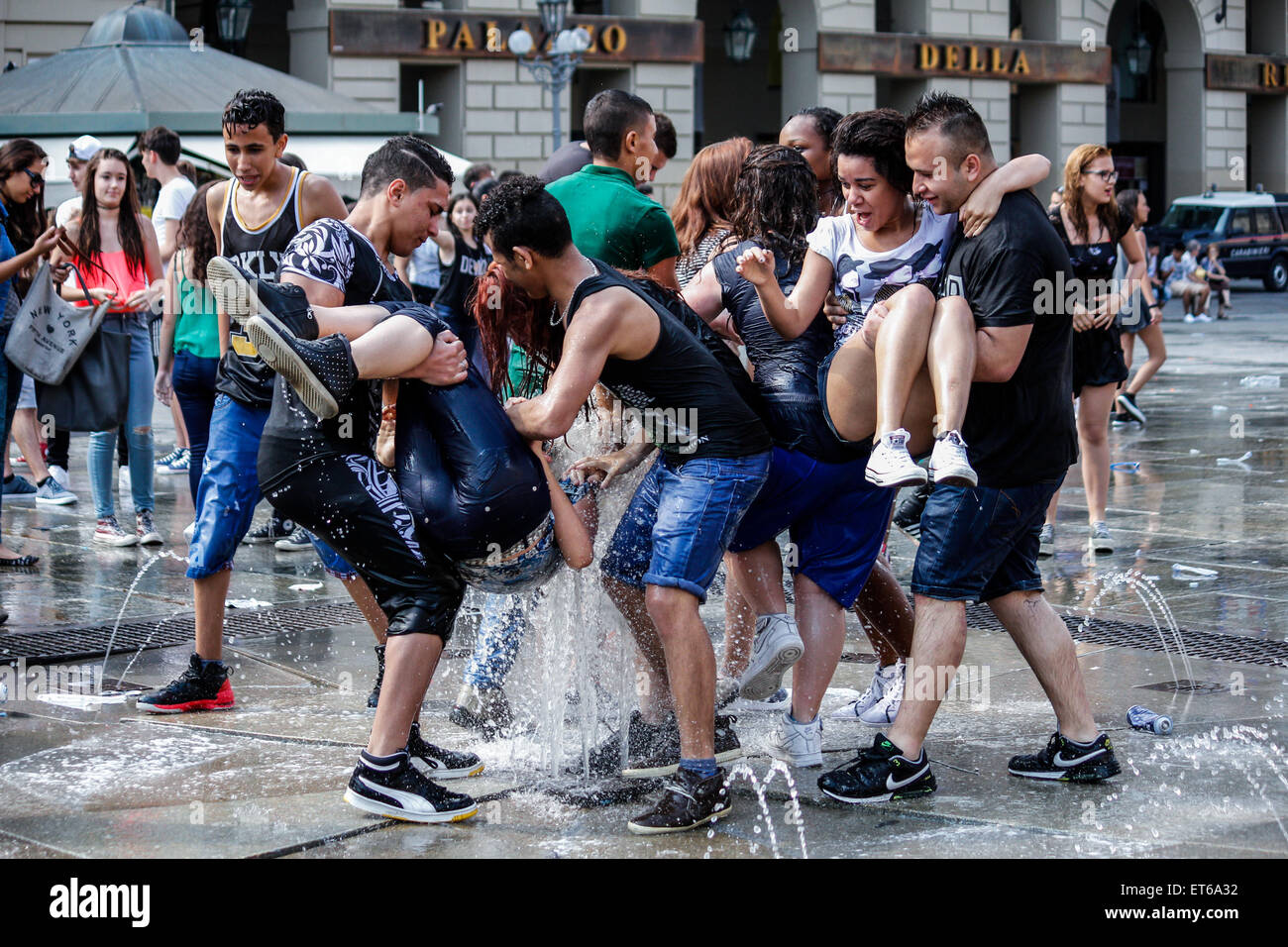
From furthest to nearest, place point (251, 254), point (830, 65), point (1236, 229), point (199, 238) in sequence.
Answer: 1. point (1236, 229)
2. point (830, 65)
3. point (199, 238)
4. point (251, 254)

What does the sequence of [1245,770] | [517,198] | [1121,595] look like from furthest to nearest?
[1121,595], [1245,770], [517,198]

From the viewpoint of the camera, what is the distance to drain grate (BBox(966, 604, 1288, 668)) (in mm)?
5965

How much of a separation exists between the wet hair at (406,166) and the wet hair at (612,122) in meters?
0.78

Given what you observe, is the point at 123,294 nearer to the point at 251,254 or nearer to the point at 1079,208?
the point at 251,254

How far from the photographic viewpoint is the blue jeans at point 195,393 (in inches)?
281

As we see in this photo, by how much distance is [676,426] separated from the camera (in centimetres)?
440

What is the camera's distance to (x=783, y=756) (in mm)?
4824

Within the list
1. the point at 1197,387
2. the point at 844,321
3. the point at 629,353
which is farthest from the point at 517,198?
the point at 1197,387

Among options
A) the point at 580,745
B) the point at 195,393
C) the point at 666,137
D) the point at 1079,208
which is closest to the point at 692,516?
the point at 580,745

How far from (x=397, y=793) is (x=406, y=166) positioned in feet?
6.39

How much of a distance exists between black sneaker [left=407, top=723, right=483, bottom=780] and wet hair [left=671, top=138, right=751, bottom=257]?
2.03 m

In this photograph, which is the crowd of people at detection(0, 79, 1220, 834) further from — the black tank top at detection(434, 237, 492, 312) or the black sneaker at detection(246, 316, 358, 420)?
the black tank top at detection(434, 237, 492, 312)
